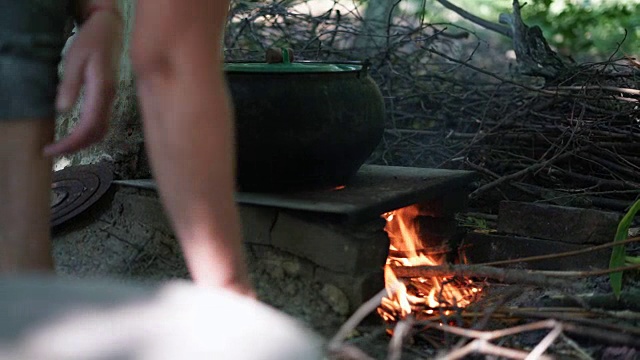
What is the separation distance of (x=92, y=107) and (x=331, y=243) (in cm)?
106

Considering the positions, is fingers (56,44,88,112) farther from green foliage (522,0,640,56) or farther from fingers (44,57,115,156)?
green foliage (522,0,640,56)

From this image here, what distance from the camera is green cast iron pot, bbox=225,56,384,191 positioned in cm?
266

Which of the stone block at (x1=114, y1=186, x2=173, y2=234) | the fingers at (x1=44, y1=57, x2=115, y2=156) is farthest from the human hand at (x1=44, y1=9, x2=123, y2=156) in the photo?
the stone block at (x1=114, y1=186, x2=173, y2=234)

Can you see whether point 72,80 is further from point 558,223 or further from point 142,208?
point 558,223

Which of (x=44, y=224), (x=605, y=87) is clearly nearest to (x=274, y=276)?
(x=44, y=224)

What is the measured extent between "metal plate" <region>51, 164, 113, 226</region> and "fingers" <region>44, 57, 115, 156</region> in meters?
1.37

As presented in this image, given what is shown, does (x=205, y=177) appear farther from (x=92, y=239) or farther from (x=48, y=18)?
(x=92, y=239)

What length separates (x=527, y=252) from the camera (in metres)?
3.18

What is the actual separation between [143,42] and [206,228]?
1.14 ft

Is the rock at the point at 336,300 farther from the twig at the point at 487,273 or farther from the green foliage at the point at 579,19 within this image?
the green foliage at the point at 579,19

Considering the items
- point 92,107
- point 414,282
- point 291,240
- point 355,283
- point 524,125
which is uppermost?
point 92,107

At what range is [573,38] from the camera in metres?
7.30

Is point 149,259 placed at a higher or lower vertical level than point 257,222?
lower

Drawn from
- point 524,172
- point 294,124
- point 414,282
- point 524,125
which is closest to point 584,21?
point 524,125
